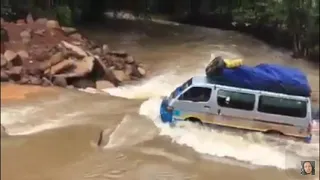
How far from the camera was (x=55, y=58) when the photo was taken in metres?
0.75

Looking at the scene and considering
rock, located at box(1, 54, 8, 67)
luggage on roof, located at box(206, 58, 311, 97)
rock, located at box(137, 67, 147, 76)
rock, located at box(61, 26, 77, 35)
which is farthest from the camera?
luggage on roof, located at box(206, 58, 311, 97)

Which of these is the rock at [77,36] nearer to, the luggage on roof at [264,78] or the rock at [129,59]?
the rock at [129,59]

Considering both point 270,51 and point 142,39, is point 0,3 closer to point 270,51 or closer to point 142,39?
point 142,39

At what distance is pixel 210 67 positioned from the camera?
1.00 meters

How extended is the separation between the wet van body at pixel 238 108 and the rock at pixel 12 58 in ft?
1.10

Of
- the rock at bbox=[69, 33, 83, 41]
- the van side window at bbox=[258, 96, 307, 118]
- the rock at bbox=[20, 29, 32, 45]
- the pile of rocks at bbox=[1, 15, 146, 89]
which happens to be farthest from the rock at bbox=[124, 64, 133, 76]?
the van side window at bbox=[258, 96, 307, 118]

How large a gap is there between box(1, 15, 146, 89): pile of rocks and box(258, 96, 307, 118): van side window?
12.8 inches

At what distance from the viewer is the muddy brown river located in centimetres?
77

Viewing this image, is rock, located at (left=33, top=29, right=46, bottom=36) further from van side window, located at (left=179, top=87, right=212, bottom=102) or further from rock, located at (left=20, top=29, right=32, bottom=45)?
van side window, located at (left=179, top=87, right=212, bottom=102)

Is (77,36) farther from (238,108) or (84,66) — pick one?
(238,108)

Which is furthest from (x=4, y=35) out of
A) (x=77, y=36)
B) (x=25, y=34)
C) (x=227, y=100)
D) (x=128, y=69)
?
(x=227, y=100)

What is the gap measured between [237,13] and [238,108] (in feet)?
0.69

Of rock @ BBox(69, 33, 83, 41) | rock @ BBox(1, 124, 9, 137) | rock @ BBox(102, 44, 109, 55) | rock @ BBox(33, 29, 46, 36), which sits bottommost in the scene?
rock @ BBox(1, 124, 9, 137)

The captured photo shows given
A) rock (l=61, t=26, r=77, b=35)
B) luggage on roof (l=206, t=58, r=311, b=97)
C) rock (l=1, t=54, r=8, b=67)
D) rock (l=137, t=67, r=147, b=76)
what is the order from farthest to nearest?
luggage on roof (l=206, t=58, r=311, b=97), rock (l=137, t=67, r=147, b=76), rock (l=61, t=26, r=77, b=35), rock (l=1, t=54, r=8, b=67)
